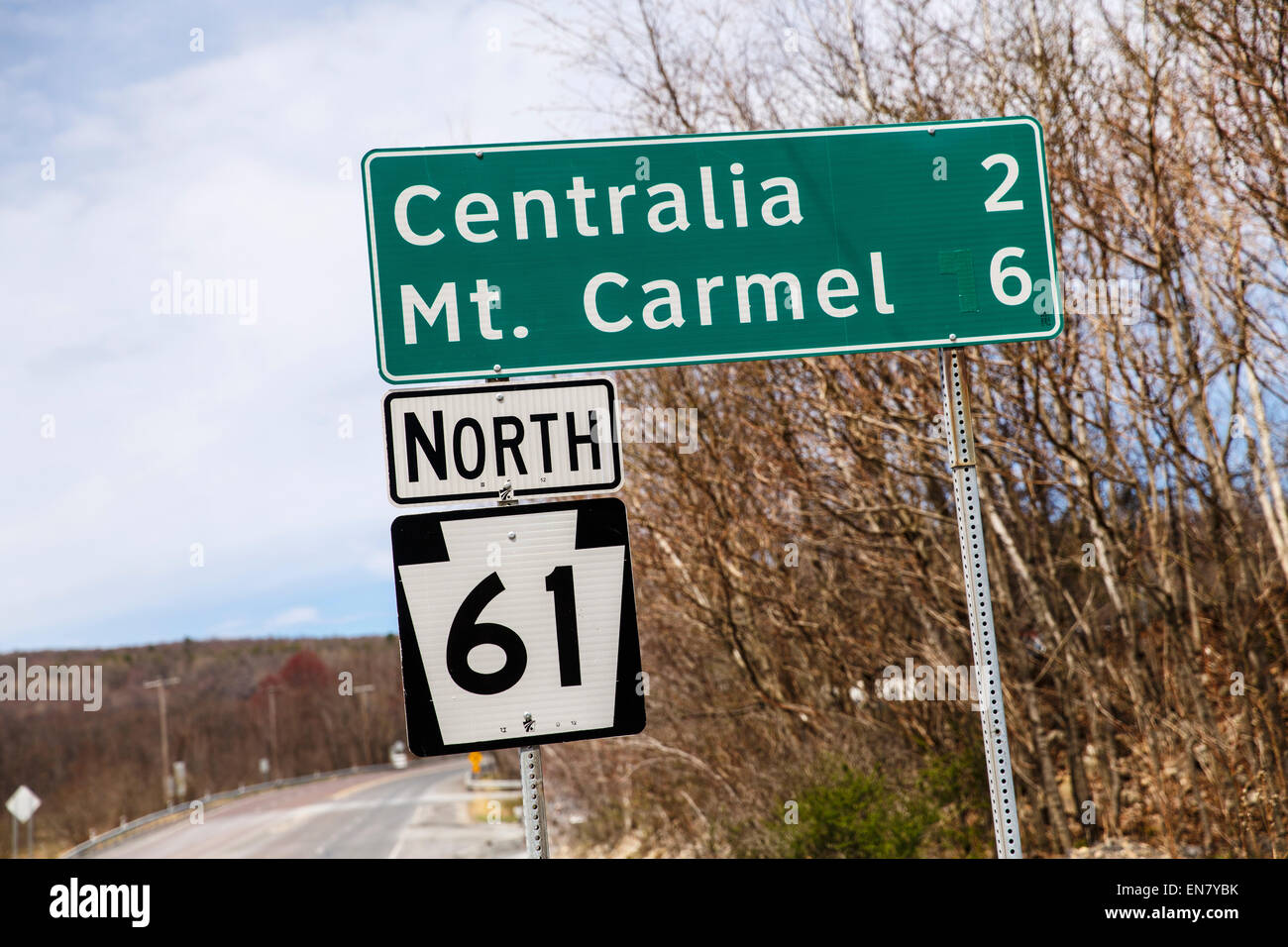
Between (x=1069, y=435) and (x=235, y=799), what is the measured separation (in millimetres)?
64455

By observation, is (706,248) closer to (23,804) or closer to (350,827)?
(23,804)

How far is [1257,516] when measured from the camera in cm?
1084

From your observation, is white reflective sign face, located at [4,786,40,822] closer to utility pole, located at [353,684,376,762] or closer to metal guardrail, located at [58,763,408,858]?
metal guardrail, located at [58,763,408,858]

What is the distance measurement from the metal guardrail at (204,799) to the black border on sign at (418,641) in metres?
33.3

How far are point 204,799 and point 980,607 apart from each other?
66.5 metres

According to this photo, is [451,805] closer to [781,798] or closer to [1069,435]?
[781,798]

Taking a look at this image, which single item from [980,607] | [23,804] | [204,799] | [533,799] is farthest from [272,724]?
[980,607]

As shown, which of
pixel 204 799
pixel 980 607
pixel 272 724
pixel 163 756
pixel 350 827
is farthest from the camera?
pixel 272 724

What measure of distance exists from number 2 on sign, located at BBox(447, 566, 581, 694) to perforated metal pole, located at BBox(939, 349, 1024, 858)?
108cm

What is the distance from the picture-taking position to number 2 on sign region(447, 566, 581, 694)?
8.84 ft

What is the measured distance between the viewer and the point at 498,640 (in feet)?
8.89

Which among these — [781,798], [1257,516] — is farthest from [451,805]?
[1257,516]

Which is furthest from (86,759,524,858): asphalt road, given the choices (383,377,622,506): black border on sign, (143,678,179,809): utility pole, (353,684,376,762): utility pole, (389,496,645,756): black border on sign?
(353,684,376,762): utility pole
